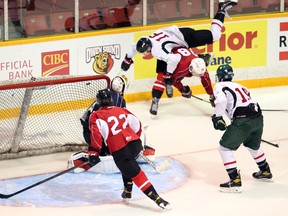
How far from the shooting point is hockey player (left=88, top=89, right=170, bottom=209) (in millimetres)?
8055

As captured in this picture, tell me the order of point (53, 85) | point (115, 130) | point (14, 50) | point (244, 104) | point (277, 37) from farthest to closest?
point (277, 37) → point (14, 50) → point (53, 85) → point (244, 104) → point (115, 130)

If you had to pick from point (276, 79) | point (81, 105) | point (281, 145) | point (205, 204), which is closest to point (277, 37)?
point (276, 79)

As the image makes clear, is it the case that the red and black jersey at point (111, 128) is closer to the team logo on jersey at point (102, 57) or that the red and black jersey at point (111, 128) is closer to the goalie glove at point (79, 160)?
the goalie glove at point (79, 160)

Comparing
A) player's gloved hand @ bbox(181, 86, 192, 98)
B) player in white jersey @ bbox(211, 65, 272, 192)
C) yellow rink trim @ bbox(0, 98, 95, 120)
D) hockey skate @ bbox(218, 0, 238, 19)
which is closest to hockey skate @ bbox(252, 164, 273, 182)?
player in white jersey @ bbox(211, 65, 272, 192)

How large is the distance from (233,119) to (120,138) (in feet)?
3.42

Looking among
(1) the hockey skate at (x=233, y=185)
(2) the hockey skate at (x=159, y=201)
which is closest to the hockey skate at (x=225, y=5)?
(1) the hockey skate at (x=233, y=185)

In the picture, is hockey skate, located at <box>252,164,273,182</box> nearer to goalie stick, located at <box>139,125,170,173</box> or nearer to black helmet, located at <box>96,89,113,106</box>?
goalie stick, located at <box>139,125,170,173</box>

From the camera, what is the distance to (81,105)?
966 cm

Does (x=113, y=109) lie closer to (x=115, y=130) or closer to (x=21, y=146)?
(x=115, y=130)

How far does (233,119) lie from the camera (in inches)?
340

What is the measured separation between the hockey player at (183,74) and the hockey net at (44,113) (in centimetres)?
130

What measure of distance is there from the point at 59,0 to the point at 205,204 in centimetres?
352

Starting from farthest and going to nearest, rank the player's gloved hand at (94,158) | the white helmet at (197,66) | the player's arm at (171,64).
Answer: the player's arm at (171,64), the white helmet at (197,66), the player's gloved hand at (94,158)

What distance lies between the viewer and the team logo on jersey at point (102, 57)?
11.2m
